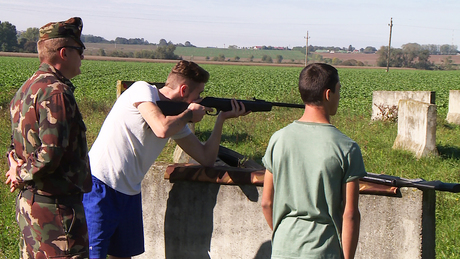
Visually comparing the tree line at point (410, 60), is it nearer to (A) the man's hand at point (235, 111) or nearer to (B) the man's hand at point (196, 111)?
(A) the man's hand at point (235, 111)

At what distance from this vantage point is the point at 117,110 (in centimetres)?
315

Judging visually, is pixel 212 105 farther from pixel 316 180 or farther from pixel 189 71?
pixel 316 180

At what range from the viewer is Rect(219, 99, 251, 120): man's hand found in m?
3.70

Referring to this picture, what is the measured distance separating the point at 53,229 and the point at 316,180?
1400 mm

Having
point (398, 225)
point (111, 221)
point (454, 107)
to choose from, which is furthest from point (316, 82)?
point (454, 107)

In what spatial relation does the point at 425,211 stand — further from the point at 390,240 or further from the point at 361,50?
the point at 361,50

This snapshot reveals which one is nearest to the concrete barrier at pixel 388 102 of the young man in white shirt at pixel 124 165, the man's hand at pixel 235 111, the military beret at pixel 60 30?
the man's hand at pixel 235 111

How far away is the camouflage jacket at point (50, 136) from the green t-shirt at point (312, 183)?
1075mm

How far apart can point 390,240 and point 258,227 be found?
927 millimetres

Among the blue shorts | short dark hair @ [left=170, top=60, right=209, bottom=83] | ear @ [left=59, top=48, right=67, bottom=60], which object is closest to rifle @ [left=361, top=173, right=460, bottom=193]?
short dark hair @ [left=170, top=60, right=209, bottom=83]

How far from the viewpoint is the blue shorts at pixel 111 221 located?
3076 millimetres

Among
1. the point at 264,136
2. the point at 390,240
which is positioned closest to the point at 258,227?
the point at 390,240

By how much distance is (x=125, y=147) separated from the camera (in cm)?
308

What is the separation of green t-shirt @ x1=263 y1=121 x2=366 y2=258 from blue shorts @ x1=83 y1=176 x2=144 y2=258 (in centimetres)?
115
